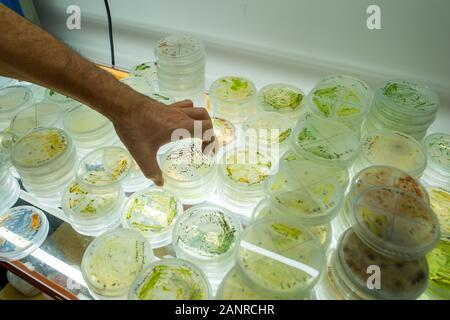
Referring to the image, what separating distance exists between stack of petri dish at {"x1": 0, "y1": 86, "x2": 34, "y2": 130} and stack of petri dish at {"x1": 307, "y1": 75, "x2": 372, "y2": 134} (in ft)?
4.06

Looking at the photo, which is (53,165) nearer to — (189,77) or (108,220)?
(108,220)

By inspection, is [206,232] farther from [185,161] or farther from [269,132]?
[269,132]

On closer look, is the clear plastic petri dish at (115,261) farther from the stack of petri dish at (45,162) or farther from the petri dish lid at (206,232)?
the stack of petri dish at (45,162)

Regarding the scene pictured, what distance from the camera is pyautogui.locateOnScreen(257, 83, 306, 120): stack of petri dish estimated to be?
1.43 m

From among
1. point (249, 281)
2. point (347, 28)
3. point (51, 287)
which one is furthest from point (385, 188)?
point (51, 287)

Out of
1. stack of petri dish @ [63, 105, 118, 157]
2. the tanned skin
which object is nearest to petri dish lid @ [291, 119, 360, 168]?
the tanned skin

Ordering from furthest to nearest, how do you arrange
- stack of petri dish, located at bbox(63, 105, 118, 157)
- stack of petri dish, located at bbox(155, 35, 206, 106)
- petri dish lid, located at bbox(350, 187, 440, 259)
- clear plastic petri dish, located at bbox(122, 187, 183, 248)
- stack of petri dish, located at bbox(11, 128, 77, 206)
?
stack of petri dish, located at bbox(155, 35, 206, 106)
stack of petri dish, located at bbox(63, 105, 118, 157)
stack of petri dish, located at bbox(11, 128, 77, 206)
clear plastic petri dish, located at bbox(122, 187, 183, 248)
petri dish lid, located at bbox(350, 187, 440, 259)

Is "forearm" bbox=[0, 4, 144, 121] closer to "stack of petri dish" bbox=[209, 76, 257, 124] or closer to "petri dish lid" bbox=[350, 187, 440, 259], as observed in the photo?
"stack of petri dish" bbox=[209, 76, 257, 124]

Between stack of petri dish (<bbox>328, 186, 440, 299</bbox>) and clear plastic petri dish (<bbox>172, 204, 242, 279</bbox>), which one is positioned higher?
stack of petri dish (<bbox>328, 186, 440, 299</bbox>)

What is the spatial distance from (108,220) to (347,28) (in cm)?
120

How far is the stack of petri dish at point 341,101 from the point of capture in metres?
1.30

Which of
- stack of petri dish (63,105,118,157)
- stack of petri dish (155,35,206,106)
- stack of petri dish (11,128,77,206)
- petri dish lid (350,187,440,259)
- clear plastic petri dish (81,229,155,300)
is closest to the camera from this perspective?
petri dish lid (350,187,440,259)

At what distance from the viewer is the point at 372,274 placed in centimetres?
92

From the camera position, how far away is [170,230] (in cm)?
116
